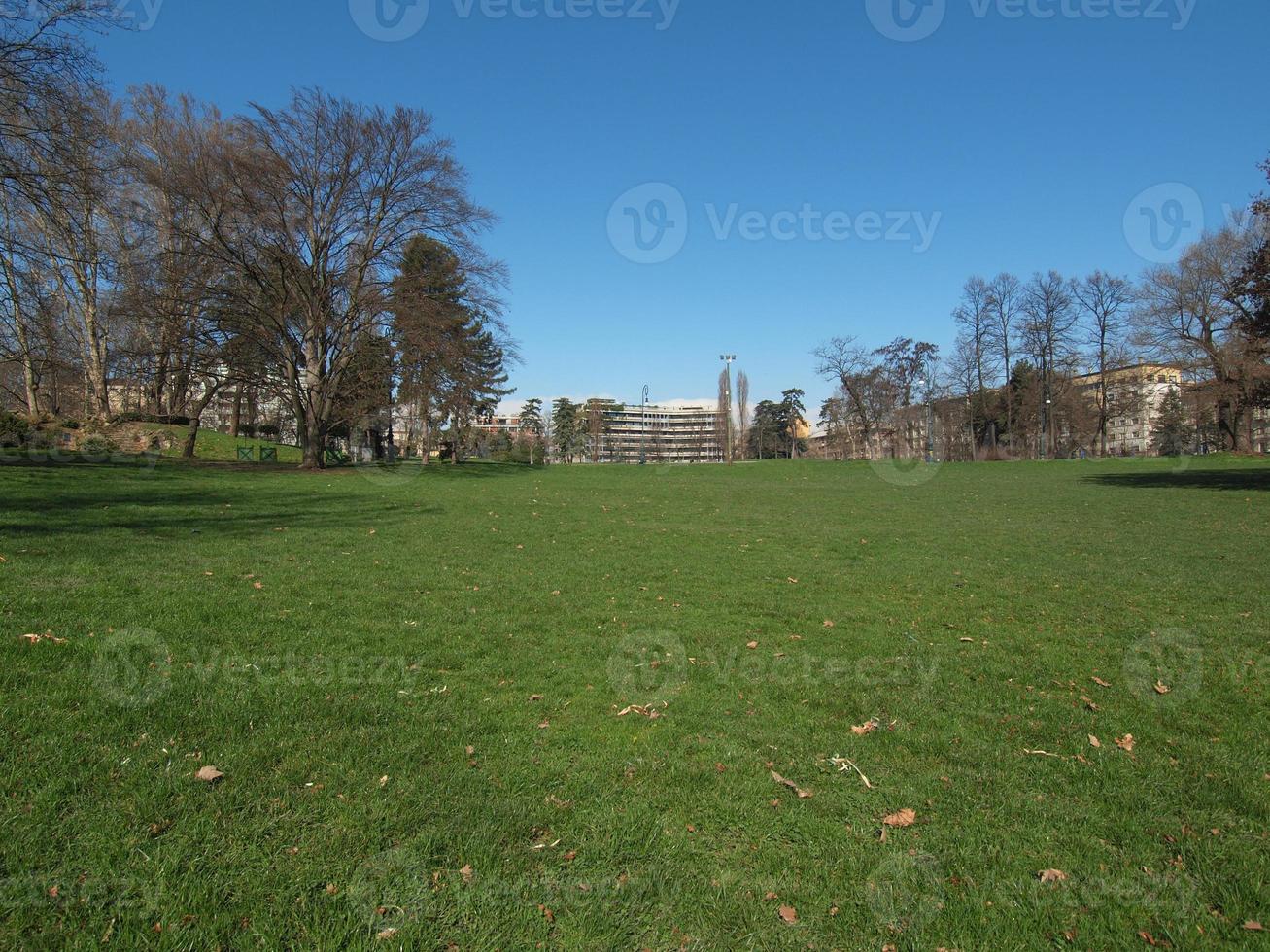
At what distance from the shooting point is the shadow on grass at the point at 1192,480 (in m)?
25.4

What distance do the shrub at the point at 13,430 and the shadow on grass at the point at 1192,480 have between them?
42.3 meters

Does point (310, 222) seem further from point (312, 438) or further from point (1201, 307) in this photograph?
point (1201, 307)

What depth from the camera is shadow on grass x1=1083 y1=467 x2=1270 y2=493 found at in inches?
999

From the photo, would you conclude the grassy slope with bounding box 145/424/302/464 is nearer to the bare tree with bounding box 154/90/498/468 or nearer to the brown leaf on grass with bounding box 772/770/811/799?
the bare tree with bounding box 154/90/498/468

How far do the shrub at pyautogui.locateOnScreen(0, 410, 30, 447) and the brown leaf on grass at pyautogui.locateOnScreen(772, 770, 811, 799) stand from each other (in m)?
28.9

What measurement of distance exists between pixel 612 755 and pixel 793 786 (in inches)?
46.0

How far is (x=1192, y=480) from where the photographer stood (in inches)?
1119

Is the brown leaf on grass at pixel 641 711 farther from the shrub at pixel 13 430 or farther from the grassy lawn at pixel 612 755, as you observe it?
the shrub at pixel 13 430

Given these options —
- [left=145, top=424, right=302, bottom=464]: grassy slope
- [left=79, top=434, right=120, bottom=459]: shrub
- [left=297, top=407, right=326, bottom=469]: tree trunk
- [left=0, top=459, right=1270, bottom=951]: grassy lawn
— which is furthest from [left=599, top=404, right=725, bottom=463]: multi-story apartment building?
[left=0, top=459, right=1270, bottom=951]: grassy lawn

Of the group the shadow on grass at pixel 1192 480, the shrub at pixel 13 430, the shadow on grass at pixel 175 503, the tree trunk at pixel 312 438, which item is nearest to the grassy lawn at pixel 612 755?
the shadow on grass at pixel 175 503

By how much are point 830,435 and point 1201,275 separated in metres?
40.7

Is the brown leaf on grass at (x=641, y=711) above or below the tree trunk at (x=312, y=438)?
below

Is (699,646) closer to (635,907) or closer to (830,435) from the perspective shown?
(635,907)

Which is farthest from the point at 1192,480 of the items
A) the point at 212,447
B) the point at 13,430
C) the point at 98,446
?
the point at 212,447
